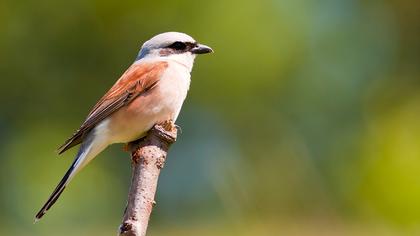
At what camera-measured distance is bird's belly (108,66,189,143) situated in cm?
416

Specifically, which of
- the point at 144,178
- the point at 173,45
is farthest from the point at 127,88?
the point at 144,178

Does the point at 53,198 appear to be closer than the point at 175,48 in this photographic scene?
Yes

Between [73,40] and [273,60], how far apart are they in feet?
9.16

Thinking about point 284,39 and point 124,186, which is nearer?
point 124,186

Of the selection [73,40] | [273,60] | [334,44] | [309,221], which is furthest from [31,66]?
[309,221]

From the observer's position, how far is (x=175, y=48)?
4.62 metres

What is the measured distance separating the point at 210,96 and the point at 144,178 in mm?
9789

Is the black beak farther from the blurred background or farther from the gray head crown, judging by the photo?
the blurred background

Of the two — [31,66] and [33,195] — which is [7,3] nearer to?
[31,66]

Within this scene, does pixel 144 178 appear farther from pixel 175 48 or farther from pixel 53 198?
pixel 175 48

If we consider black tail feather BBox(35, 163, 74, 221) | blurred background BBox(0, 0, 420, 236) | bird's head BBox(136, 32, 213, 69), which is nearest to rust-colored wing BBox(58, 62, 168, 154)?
bird's head BBox(136, 32, 213, 69)

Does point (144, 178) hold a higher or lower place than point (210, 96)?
lower

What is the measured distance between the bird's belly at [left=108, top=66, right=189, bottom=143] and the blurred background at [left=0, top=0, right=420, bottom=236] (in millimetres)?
4791

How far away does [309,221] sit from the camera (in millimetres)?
7805
